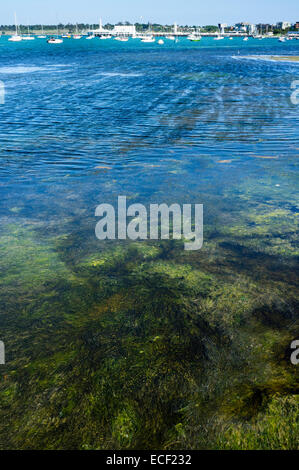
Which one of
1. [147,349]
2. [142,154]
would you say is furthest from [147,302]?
[142,154]

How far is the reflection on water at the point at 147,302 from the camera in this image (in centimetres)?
285

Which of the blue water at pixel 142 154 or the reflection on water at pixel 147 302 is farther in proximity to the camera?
the blue water at pixel 142 154

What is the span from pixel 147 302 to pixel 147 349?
71cm

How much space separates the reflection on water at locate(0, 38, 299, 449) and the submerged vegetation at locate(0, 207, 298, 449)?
13 millimetres

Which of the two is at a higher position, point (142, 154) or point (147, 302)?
point (142, 154)

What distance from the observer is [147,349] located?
350 centimetres

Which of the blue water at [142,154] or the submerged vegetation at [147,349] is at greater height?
the blue water at [142,154]

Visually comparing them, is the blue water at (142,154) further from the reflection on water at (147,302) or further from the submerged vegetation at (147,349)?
the submerged vegetation at (147,349)

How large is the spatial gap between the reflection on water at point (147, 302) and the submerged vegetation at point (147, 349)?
0.01 m

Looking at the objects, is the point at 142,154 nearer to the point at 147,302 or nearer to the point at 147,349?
the point at 147,302

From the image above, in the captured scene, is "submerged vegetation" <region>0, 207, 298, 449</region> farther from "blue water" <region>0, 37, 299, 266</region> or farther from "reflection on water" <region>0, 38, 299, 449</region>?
"blue water" <region>0, 37, 299, 266</region>

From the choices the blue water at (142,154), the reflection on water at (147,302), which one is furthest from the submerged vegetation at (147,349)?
the blue water at (142,154)

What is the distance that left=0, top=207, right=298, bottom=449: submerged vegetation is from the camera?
276 centimetres

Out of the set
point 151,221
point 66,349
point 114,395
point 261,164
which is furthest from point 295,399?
point 261,164
